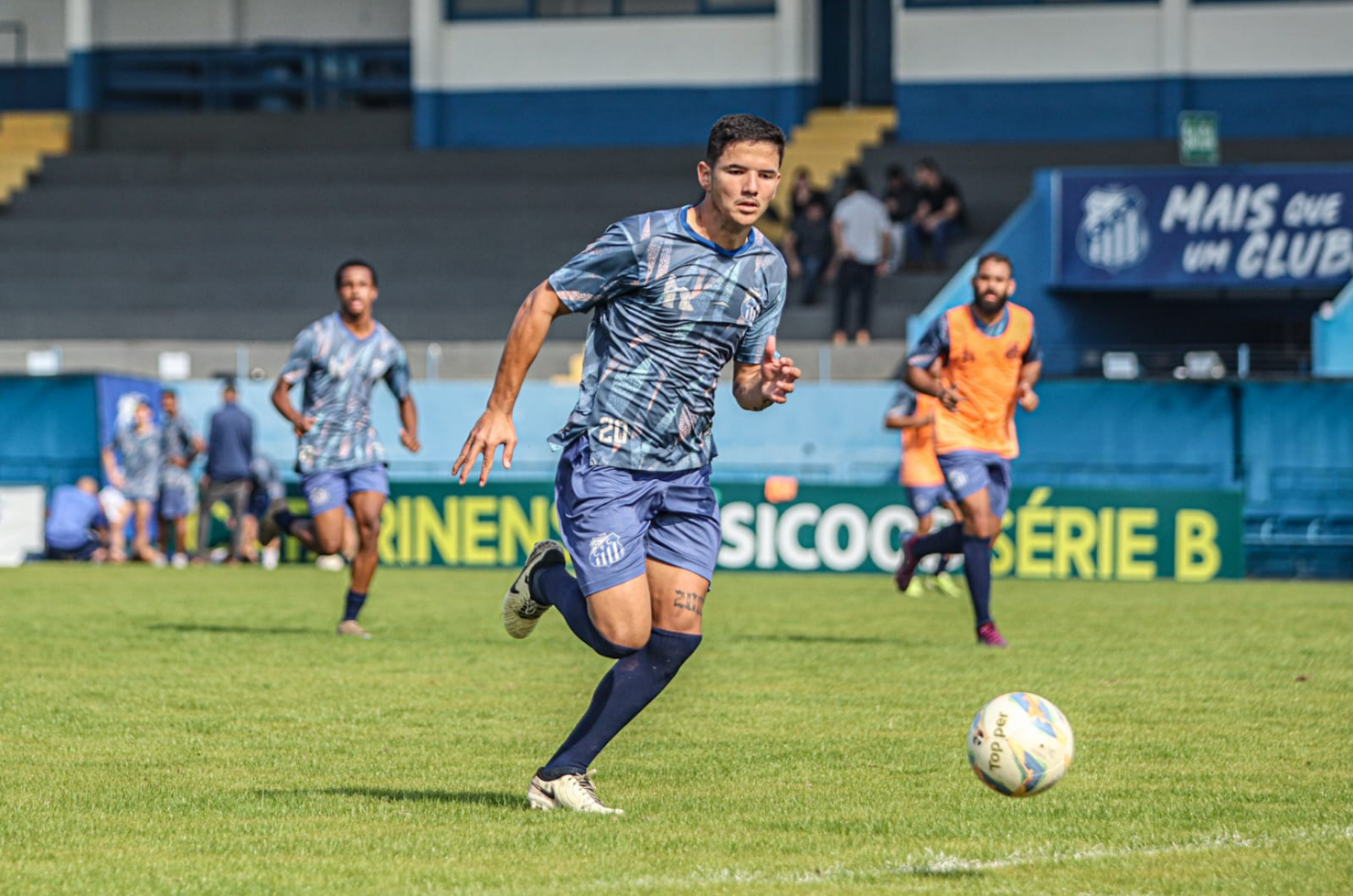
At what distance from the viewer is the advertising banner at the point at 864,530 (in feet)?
71.5

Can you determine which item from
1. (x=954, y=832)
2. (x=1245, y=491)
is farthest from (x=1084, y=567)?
(x=954, y=832)

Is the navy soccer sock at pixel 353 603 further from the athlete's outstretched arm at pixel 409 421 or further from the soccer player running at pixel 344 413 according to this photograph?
the athlete's outstretched arm at pixel 409 421

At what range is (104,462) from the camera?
80.9 ft

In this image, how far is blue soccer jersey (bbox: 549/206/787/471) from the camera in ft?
22.1

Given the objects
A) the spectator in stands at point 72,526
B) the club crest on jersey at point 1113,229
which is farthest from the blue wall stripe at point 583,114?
the spectator in stands at point 72,526

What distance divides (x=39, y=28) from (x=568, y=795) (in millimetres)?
36548

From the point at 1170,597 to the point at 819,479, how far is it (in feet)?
18.7

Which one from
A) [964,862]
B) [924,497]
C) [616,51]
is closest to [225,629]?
[924,497]

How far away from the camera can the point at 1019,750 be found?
20.9ft

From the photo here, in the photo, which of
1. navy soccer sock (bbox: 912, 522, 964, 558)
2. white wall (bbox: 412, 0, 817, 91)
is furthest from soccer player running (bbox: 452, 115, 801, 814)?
white wall (bbox: 412, 0, 817, 91)

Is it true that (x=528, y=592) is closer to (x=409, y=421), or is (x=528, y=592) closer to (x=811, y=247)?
(x=409, y=421)

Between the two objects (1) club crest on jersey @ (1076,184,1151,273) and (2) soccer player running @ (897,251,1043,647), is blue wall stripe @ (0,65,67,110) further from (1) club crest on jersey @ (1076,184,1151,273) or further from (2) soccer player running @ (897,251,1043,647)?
(2) soccer player running @ (897,251,1043,647)

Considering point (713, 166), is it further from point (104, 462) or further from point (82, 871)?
point (104, 462)

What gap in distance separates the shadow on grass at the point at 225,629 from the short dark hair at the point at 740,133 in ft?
26.6
